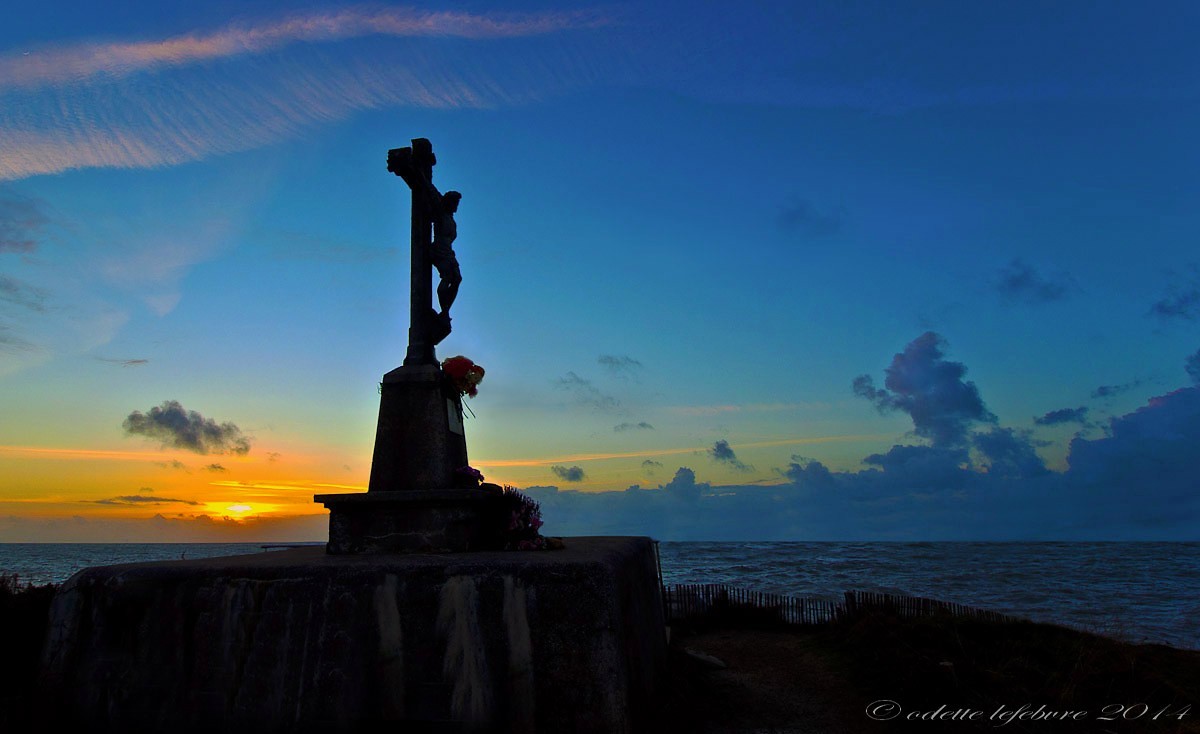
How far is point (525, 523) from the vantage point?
7.09m

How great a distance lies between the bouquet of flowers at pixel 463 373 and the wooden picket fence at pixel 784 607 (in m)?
7.58

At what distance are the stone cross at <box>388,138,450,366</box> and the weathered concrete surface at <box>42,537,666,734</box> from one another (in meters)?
3.03

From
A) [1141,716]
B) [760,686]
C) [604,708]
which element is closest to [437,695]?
[604,708]

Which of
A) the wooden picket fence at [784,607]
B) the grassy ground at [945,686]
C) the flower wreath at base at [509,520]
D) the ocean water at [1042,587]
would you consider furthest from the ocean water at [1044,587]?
the flower wreath at base at [509,520]

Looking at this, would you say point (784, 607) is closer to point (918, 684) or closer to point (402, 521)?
point (918, 684)

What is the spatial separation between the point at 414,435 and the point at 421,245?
7.59ft

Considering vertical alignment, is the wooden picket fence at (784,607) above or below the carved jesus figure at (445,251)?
below

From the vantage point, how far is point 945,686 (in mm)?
7297

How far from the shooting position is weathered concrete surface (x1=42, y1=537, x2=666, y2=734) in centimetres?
499

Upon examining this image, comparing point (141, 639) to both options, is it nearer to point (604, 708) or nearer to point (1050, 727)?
point (604, 708)

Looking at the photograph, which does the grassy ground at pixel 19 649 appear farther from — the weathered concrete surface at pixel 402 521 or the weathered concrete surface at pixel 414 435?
Result: the weathered concrete surface at pixel 414 435

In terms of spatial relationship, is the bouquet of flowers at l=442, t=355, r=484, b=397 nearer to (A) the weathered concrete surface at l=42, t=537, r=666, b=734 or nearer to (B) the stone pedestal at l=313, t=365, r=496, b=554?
(B) the stone pedestal at l=313, t=365, r=496, b=554

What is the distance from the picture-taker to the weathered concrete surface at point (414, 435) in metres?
7.16

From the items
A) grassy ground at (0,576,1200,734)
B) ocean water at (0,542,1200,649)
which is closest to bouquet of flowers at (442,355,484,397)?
grassy ground at (0,576,1200,734)
